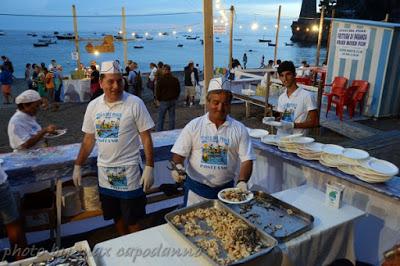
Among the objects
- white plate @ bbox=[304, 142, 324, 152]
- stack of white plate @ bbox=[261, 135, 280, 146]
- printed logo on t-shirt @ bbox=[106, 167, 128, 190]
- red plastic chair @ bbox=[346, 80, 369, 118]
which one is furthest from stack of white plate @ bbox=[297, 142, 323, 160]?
red plastic chair @ bbox=[346, 80, 369, 118]

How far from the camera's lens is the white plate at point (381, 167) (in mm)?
2977

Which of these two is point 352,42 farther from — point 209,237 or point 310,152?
point 209,237

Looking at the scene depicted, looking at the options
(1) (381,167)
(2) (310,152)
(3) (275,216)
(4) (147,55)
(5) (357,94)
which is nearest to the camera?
(3) (275,216)

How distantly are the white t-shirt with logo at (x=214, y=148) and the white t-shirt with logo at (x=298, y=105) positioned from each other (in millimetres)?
1644

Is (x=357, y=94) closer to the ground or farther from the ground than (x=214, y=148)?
closer to the ground

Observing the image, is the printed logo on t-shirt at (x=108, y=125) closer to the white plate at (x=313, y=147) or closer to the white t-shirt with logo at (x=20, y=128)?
the white t-shirt with logo at (x=20, y=128)

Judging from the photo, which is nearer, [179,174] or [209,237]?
[209,237]

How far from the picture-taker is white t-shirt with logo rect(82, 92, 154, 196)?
3.06m

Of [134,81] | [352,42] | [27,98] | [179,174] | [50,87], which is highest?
[352,42]

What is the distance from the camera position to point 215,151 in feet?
9.41

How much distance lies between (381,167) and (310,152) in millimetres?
743

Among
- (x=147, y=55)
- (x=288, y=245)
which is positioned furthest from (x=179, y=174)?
(x=147, y=55)

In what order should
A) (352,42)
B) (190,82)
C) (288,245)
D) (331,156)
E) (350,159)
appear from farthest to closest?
1. (190,82)
2. (352,42)
3. (331,156)
4. (350,159)
5. (288,245)

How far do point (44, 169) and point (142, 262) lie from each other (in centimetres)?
226
